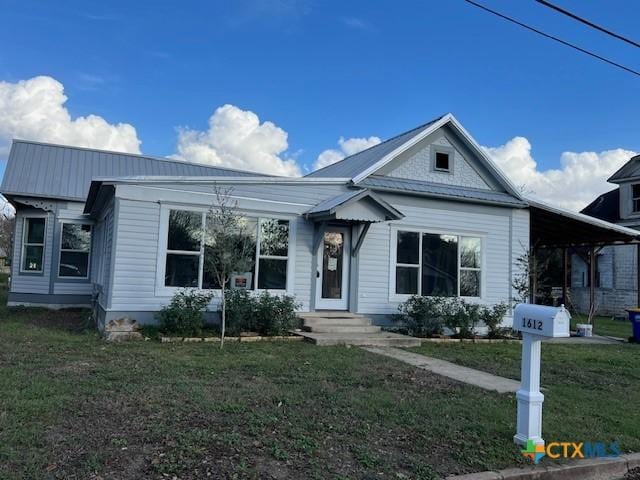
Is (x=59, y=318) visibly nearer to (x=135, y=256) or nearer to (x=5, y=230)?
(x=135, y=256)

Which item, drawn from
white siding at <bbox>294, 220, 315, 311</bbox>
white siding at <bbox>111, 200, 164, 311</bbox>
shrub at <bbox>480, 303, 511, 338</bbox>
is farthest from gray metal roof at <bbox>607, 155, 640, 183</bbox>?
white siding at <bbox>111, 200, 164, 311</bbox>

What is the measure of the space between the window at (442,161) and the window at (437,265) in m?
1.83

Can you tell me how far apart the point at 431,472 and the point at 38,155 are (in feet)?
58.3

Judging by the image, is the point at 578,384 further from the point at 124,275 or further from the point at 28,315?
the point at 28,315

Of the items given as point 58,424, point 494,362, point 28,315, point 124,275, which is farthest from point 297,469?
point 28,315

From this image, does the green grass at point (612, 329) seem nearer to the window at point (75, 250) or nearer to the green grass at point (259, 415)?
the green grass at point (259, 415)

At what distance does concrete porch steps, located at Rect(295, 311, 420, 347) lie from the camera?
1029cm

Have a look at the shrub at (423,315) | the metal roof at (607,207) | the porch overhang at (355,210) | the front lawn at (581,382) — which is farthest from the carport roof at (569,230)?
the metal roof at (607,207)

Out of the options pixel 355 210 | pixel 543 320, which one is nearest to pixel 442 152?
pixel 355 210

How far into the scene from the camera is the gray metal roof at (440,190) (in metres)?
12.8

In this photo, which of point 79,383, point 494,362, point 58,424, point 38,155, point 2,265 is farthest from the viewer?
point 2,265

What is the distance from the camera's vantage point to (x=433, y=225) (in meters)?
13.4

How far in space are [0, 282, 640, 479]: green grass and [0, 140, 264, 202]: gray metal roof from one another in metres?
8.81

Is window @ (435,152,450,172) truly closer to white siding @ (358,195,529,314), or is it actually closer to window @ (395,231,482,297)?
white siding @ (358,195,529,314)
